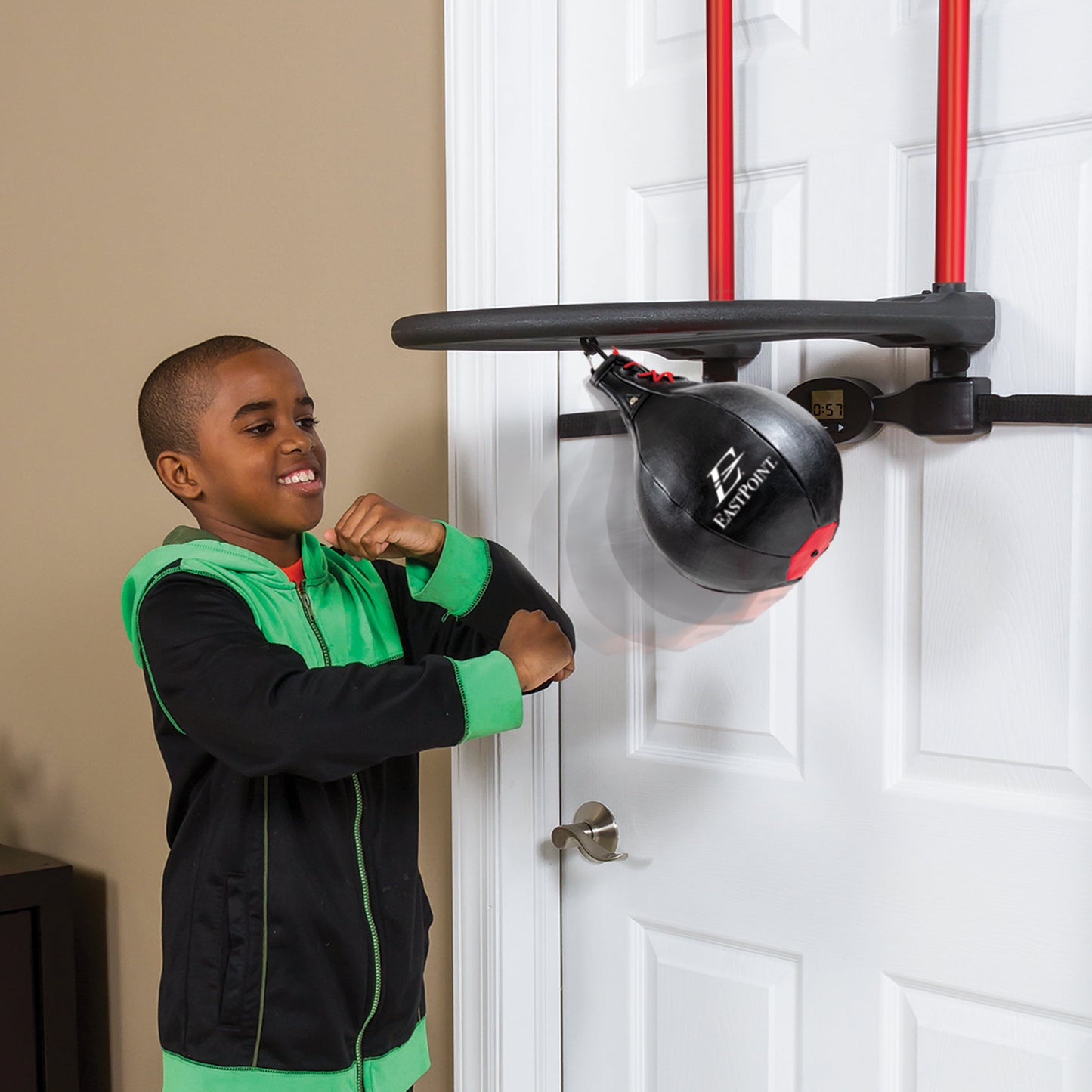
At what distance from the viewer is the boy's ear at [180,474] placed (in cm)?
111

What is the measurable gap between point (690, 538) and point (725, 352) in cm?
32

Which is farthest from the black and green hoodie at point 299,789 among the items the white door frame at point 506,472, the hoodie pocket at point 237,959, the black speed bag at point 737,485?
the black speed bag at point 737,485

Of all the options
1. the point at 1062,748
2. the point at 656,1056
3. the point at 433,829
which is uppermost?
the point at 1062,748

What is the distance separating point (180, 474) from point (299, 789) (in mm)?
314

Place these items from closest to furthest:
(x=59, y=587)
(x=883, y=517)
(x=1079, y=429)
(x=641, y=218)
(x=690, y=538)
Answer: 1. (x=690, y=538)
2. (x=1079, y=429)
3. (x=883, y=517)
4. (x=641, y=218)
5. (x=59, y=587)

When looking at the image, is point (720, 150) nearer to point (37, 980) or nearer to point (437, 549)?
point (437, 549)

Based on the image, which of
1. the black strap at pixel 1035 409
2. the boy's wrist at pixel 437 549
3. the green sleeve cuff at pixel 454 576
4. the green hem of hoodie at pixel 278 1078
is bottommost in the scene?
the green hem of hoodie at pixel 278 1078

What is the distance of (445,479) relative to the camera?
4.35 feet

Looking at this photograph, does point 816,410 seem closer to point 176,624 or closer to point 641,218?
point 641,218

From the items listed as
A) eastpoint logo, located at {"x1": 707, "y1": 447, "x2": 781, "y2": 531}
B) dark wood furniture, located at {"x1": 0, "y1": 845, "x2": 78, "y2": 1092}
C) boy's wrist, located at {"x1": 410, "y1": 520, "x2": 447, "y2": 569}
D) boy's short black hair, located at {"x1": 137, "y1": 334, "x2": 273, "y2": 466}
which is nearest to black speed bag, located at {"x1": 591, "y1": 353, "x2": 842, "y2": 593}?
eastpoint logo, located at {"x1": 707, "y1": 447, "x2": 781, "y2": 531}

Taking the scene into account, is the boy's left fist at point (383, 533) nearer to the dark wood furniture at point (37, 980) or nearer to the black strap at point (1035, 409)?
the black strap at point (1035, 409)

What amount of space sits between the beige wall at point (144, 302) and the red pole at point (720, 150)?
385 mm

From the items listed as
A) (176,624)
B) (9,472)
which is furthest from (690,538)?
(9,472)

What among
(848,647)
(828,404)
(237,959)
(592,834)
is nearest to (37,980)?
(237,959)
